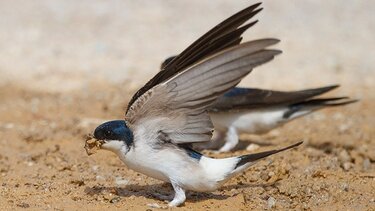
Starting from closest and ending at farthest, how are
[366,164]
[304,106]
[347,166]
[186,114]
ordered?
[186,114] → [347,166] → [366,164] → [304,106]

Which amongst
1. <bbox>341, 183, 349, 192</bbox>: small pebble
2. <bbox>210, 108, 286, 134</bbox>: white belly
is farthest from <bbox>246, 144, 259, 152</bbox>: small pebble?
<bbox>341, 183, 349, 192</bbox>: small pebble

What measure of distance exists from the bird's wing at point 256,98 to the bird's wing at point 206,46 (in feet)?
9.10

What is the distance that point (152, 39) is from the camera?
466 inches

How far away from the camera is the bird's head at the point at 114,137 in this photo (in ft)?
16.7

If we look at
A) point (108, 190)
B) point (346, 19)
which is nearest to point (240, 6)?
point (346, 19)

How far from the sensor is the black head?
508 cm

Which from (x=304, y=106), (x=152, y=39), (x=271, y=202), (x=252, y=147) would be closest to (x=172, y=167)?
(x=271, y=202)

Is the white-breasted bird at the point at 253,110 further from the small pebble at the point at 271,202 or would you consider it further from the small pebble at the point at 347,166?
the small pebble at the point at 271,202

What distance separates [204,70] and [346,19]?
8339 millimetres

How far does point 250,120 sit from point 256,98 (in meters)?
0.21

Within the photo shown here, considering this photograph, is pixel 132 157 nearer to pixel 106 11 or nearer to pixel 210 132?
pixel 210 132

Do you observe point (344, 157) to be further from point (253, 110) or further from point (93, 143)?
point (93, 143)

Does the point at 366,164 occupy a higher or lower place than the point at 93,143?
lower

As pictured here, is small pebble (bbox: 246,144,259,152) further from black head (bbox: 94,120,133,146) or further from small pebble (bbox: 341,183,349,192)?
black head (bbox: 94,120,133,146)
